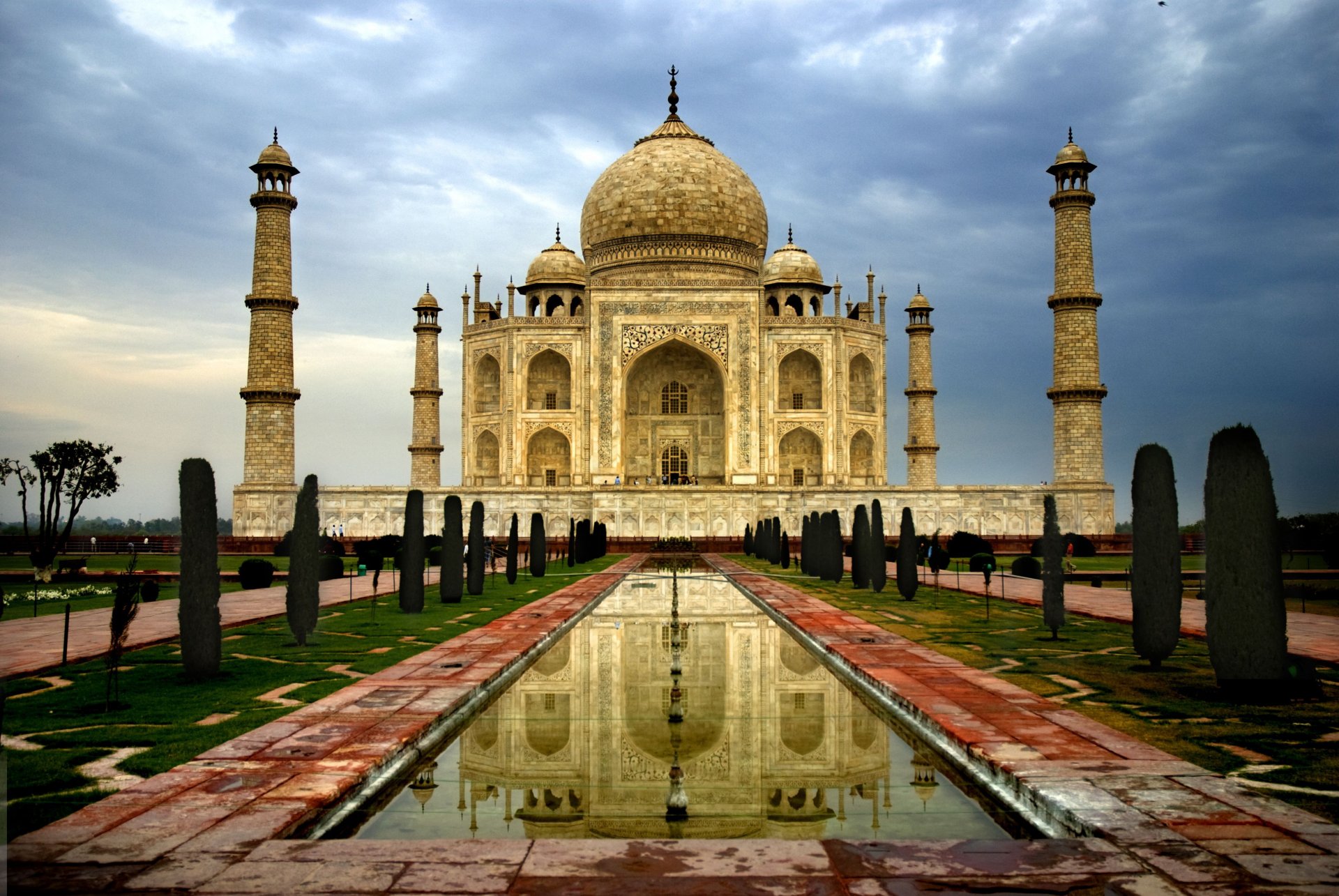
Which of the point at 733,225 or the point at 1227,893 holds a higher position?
the point at 733,225

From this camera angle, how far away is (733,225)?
3438 centimetres

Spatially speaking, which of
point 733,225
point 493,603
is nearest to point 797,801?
point 493,603

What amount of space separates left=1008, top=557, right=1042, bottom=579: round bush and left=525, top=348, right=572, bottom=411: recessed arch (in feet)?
56.7

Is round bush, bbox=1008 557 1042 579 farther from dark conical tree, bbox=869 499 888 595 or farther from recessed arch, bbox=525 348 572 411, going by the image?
recessed arch, bbox=525 348 572 411

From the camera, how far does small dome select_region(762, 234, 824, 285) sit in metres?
36.0

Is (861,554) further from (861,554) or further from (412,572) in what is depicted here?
(412,572)

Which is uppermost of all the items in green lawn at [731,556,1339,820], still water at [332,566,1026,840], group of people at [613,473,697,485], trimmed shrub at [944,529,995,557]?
group of people at [613,473,697,485]

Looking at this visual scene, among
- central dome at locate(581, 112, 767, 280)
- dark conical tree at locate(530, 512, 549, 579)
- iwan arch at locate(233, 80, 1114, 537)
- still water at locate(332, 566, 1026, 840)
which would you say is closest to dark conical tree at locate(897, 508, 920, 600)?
still water at locate(332, 566, 1026, 840)

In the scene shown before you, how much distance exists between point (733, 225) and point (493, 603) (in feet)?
79.7

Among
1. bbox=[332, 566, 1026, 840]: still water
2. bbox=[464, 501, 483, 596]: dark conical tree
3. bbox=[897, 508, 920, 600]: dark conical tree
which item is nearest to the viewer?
bbox=[332, 566, 1026, 840]: still water

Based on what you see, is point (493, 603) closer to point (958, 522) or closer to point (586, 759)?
point (586, 759)

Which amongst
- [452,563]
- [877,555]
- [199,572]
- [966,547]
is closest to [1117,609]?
[877,555]

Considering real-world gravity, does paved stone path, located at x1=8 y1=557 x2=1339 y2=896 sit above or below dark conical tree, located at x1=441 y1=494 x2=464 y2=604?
below

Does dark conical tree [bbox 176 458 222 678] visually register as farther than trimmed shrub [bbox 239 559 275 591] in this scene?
No
